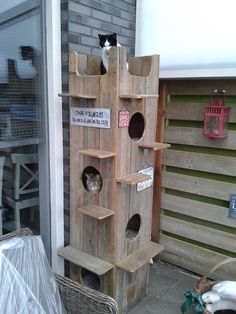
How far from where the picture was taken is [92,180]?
1.80m

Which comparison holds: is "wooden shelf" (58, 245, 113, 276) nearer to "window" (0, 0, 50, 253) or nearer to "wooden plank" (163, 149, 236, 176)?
"window" (0, 0, 50, 253)

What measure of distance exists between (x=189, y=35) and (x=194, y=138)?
73 cm

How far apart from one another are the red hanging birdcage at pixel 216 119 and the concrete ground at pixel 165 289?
117 centimetres

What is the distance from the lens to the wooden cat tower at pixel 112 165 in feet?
5.24

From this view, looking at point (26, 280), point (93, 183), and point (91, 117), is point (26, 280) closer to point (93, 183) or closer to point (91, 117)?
point (93, 183)

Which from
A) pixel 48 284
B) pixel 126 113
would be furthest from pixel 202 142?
pixel 48 284

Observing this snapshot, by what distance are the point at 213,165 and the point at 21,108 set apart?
1394mm

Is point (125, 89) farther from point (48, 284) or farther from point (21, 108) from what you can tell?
point (48, 284)

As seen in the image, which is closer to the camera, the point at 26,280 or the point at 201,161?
the point at 26,280

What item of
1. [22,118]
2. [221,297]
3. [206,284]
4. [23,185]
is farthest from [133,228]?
[22,118]

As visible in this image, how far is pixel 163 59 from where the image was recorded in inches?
84.8

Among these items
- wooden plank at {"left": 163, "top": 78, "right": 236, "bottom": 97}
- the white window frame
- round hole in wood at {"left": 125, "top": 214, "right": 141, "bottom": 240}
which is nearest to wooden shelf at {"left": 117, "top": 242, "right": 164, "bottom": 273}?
round hole in wood at {"left": 125, "top": 214, "right": 141, "bottom": 240}

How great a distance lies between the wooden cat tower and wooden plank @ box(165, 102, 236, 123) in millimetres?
467

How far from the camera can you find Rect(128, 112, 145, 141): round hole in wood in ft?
5.95
